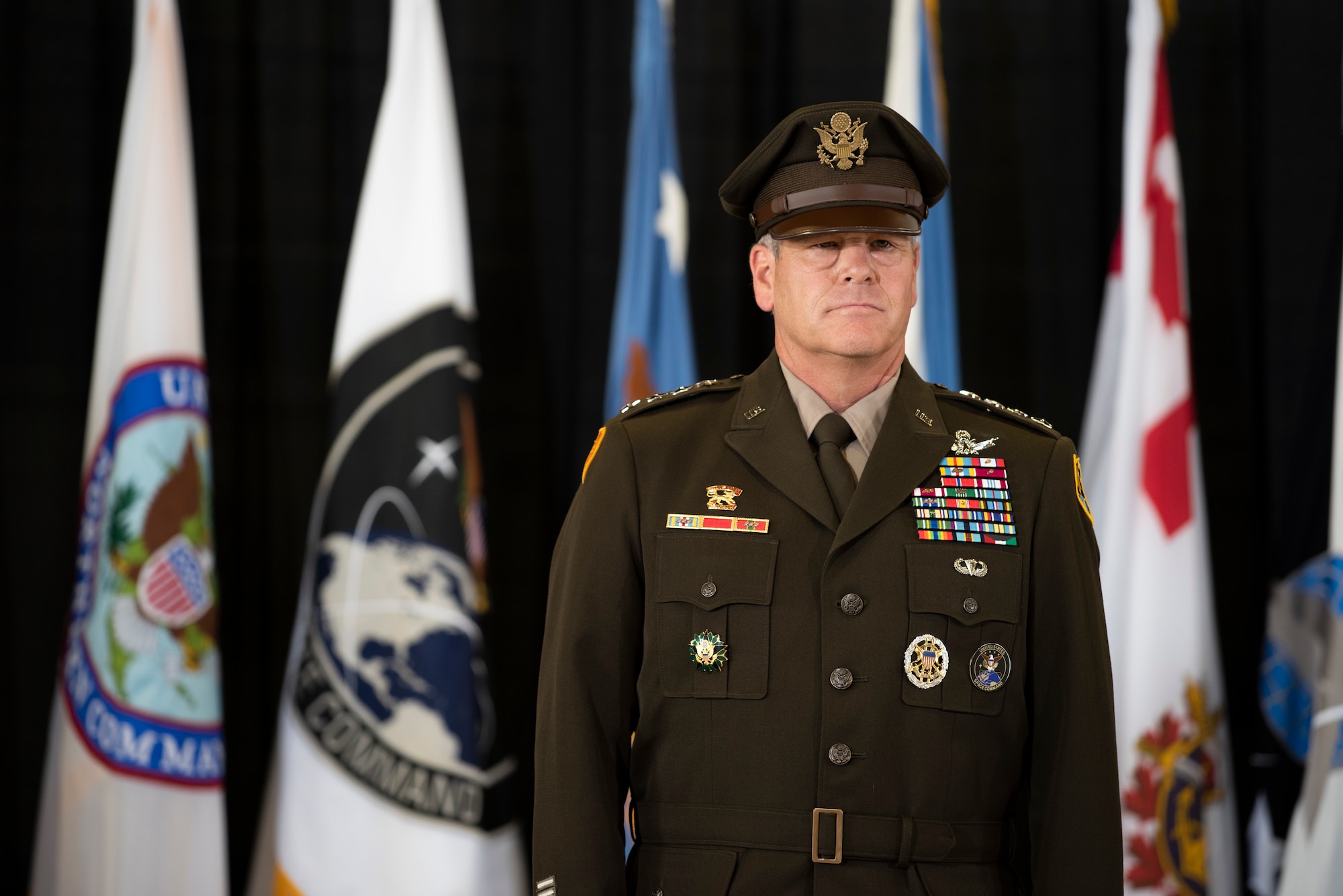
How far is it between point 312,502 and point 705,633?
147 centimetres

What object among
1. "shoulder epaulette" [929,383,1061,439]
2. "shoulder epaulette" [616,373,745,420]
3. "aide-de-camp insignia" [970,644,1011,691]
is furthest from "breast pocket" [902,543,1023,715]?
"shoulder epaulette" [616,373,745,420]

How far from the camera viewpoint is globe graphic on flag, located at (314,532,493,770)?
2.20 m

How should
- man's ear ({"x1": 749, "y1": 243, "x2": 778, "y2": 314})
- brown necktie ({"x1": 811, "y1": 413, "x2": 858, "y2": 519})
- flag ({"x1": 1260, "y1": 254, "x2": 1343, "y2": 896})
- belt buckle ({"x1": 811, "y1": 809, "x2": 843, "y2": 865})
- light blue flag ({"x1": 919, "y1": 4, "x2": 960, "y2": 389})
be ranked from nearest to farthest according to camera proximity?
belt buckle ({"x1": 811, "y1": 809, "x2": 843, "y2": 865}), brown necktie ({"x1": 811, "y1": 413, "x2": 858, "y2": 519}), man's ear ({"x1": 749, "y1": 243, "x2": 778, "y2": 314}), flag ({"x1": 1260, "y1": 254, "x2": 1343, "y2": 896}), light blue flag ({"x1": 919, "y1": 4, "x2": 960, "y2": 389})

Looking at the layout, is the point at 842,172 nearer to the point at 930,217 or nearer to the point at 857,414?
the point at 857,414

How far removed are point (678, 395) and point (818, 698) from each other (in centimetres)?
40

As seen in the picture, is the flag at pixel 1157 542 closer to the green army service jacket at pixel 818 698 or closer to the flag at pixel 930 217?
the flag at pixel 930 217

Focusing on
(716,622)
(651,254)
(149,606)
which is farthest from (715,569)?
(149,606)

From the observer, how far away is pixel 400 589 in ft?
7.29

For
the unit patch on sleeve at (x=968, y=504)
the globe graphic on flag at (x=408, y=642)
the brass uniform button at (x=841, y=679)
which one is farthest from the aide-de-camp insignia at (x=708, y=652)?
the globe graphic on flag at (x=408, y=642)

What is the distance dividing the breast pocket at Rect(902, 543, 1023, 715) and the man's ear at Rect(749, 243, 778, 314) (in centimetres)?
34

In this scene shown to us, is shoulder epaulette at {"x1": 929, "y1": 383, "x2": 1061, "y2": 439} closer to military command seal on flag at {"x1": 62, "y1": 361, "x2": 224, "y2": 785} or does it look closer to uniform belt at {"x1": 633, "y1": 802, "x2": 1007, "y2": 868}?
uniform belt at {"x1": 633, "y1": 802, "x2": 1007, "y2": 868}

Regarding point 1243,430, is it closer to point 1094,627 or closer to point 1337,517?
point 1337,517

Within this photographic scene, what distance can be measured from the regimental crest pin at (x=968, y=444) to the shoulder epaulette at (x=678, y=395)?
26cm

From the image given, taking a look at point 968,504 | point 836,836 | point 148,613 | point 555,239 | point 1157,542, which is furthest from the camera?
point 555,239
